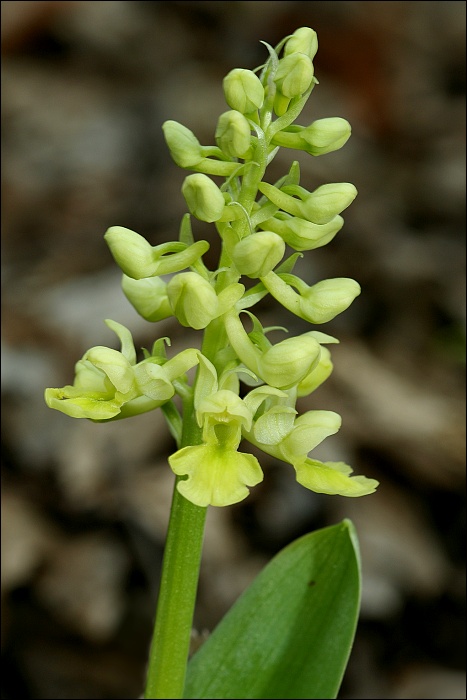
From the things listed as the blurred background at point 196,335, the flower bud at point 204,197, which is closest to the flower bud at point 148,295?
the flower bud at point 204,197

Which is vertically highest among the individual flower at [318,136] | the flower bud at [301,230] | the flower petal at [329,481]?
the individual flower at [318,136]

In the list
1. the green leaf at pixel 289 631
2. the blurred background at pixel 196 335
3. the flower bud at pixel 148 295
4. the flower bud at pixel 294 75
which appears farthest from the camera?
the blurred background at pixel 196 335

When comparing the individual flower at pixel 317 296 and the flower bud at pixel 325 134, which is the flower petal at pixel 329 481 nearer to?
the individual flower at pixel 317 296

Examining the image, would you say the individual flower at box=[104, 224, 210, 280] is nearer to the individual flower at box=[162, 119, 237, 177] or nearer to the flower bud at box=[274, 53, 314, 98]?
the individual flower at box=[162, 119, 237, 177]

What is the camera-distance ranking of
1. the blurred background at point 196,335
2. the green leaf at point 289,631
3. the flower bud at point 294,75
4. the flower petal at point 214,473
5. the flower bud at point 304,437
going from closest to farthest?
the flower petal at point 214,473, the flower bud at point 294,75, the flower bud at point 304,437, the green leaf at point 289,631, the blurred background at point 196,335

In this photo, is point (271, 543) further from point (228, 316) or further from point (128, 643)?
point (228, 316)

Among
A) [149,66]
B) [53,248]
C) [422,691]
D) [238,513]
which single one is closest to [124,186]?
[53,248]

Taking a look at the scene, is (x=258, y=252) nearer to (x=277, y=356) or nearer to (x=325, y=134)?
(x=277, y=356)
